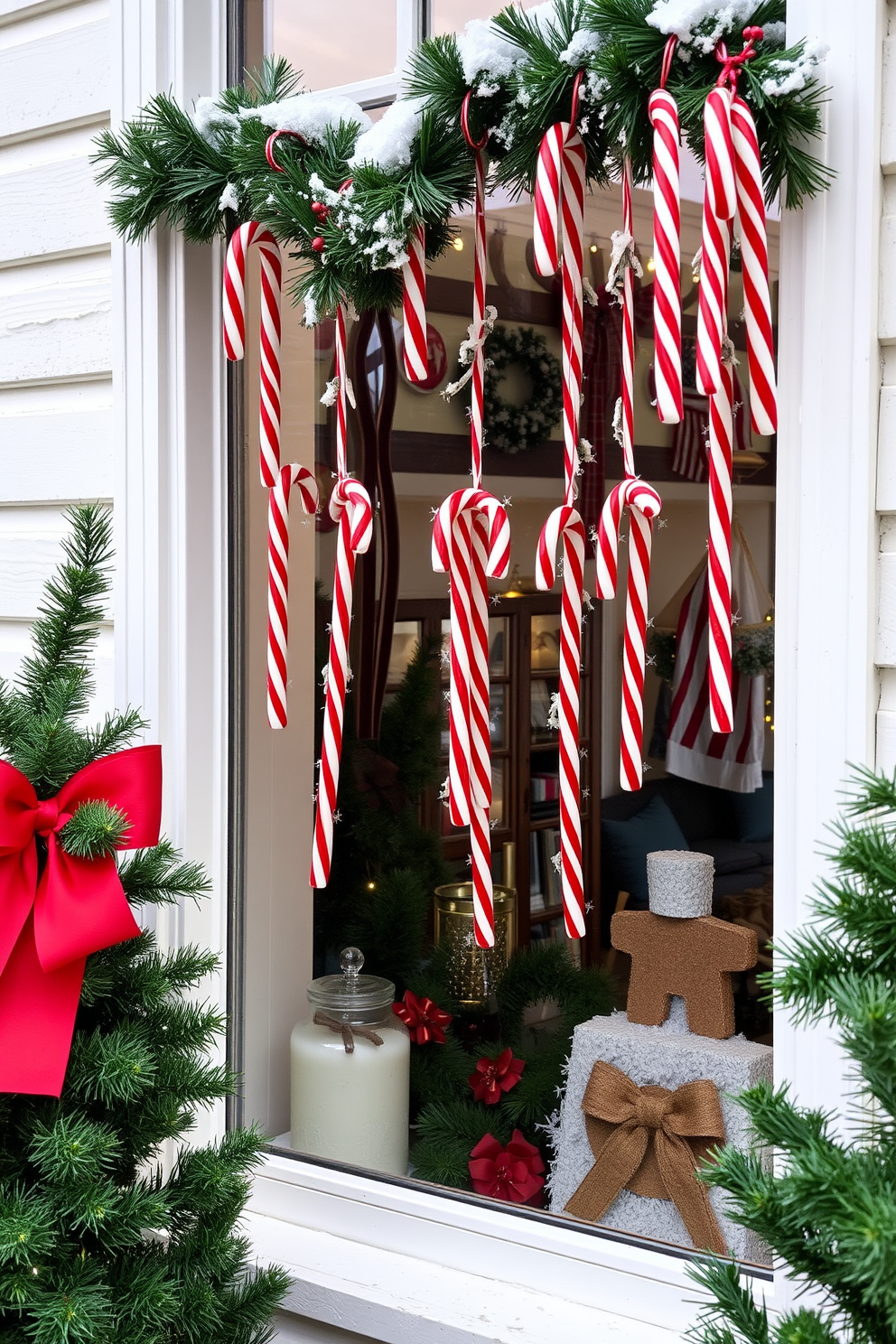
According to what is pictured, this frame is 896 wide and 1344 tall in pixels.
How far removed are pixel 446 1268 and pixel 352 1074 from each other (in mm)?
306

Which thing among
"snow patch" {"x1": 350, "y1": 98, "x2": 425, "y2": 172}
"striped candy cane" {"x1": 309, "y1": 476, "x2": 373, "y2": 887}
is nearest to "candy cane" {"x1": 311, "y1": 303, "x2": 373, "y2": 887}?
"striped candy cane" {"x1": 309, "y1": 476, "x2": 373, "y2": 887}

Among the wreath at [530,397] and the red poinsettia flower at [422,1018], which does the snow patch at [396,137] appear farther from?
the red poinsettia flower at [422,1018]

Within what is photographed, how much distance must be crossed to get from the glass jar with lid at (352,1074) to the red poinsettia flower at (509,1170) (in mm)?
114

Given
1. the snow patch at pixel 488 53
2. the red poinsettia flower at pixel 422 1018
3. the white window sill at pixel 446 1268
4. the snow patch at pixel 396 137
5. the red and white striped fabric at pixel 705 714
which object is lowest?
the white window sill at pixel 446 1268

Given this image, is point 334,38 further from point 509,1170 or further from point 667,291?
point 509,1170

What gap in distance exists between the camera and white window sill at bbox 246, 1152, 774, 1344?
1.47 m

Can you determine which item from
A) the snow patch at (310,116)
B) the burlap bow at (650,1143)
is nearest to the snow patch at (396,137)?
the snow patch at (310,116)

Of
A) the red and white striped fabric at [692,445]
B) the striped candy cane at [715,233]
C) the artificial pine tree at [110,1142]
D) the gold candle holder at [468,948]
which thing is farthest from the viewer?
the red and white striped fabric at [692,445]

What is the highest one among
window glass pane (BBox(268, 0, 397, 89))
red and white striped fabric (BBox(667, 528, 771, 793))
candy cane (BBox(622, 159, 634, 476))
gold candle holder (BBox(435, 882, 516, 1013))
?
window glass pane (BBox(268, 0, 397, 89))

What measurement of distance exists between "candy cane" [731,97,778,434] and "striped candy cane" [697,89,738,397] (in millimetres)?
16

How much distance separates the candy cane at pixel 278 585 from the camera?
1.66 m

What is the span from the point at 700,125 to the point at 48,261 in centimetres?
103

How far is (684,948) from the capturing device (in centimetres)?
169

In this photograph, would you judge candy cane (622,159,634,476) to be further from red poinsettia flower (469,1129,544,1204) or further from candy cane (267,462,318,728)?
red poinsettia flower (469,1129,544,1204)
